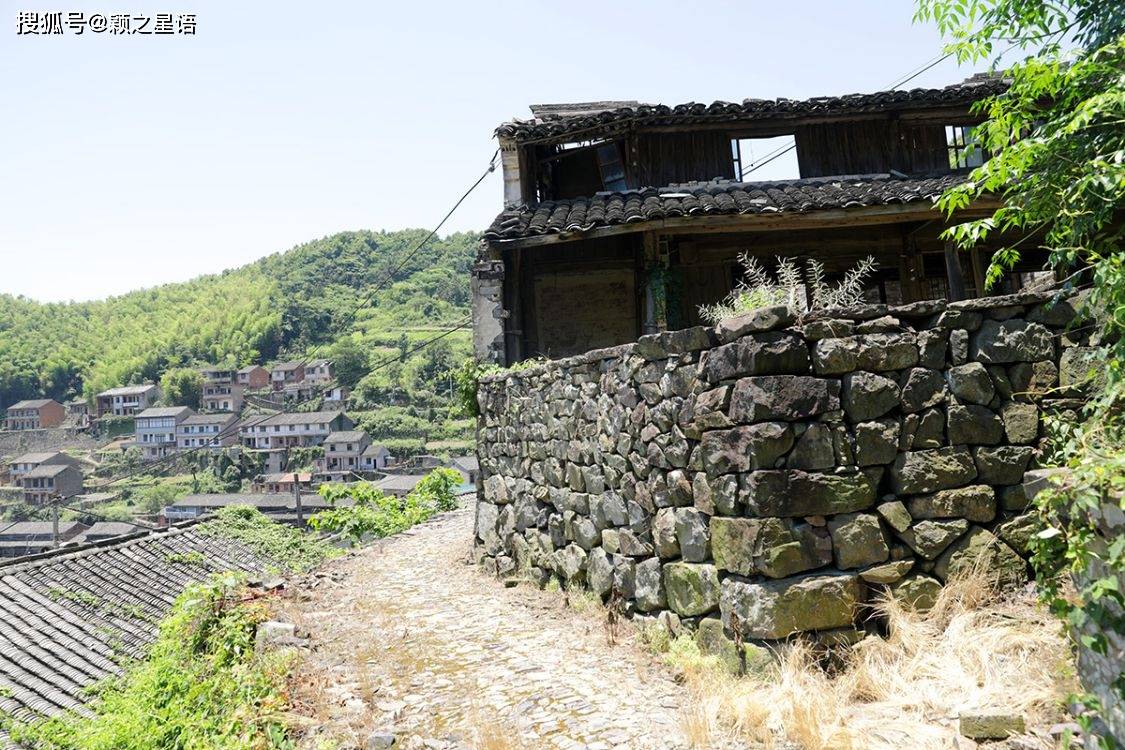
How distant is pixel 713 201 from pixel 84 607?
453 inches

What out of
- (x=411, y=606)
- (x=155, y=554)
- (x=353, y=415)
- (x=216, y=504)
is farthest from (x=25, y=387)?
(x=411, y=606)

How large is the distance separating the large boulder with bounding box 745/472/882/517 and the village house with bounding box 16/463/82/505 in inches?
2984

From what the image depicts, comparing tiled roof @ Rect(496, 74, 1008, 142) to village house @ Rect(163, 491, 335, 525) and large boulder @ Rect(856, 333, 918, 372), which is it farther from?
village house @ Rect(163, 491, 335, 525)

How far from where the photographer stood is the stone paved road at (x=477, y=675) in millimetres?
3992

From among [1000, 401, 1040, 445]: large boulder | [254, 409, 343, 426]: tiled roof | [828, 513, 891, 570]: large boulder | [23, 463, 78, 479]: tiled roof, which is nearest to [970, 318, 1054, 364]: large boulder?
[1000, 401, 1040, 445]: large boulder

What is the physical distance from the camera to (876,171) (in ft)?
37.2

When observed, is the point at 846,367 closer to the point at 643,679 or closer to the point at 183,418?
the point at 643,679

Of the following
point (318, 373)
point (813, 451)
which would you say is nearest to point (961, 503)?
point (813, 451)

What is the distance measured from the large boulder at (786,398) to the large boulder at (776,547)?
603mm

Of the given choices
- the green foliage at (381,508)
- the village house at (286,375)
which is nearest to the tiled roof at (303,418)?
the village house at (286,375)

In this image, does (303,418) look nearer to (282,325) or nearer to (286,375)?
(286,375)

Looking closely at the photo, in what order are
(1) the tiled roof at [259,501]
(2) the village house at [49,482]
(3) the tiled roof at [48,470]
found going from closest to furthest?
(1) the tiled roof at [259,501] → (2) the village house at [49,482] → (3) the tiled roof at [48,470]

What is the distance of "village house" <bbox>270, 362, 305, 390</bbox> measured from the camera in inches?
3295

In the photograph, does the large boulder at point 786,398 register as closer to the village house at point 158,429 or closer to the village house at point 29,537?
the village house at point 29,537
